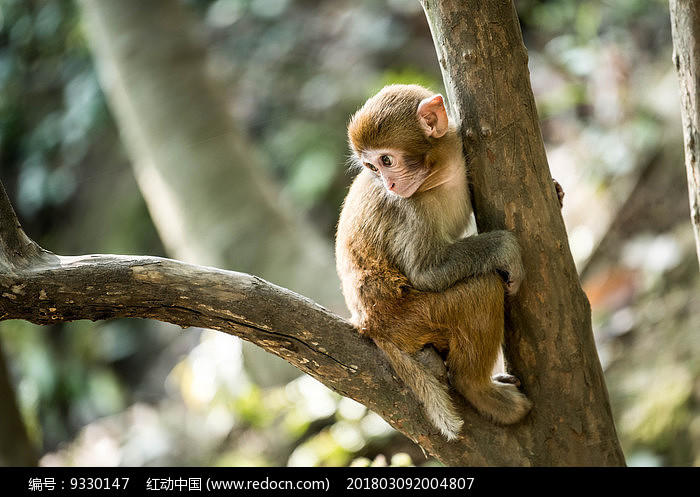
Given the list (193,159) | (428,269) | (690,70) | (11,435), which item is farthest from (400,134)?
(193,159)

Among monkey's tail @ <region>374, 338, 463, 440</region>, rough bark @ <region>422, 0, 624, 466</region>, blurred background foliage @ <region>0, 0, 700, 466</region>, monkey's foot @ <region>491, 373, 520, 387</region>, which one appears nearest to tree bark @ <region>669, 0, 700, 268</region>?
rough bark @ <region>422, 0, 624, 466</region>

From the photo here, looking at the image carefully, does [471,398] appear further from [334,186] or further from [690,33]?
[334,186]

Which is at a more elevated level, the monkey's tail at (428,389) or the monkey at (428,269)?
the monkey at (428,269)

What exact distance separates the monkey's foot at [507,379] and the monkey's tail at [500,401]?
40mm

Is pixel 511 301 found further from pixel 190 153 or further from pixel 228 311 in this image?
pixel 190 153

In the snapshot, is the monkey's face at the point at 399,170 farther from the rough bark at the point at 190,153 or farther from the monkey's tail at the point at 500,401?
the rough bark at the point at 190,153

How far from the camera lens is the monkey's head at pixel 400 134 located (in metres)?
3.10

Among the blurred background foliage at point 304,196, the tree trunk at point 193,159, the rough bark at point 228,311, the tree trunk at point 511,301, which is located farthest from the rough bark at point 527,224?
the tree trunk at point 193,159

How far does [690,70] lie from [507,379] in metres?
1.61

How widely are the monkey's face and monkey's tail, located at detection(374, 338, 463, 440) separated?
741 millimetres

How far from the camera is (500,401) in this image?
3105mm

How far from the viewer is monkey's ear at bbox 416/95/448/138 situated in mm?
3074

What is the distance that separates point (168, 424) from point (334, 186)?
3.63 meters
